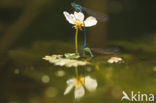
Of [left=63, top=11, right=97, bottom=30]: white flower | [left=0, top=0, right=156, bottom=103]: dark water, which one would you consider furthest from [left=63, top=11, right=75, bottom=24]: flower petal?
[left=0, top=0, right=156, bottom=103]: dark water

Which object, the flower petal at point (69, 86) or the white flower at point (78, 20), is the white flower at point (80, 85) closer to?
the flower petal at point (69, 86)

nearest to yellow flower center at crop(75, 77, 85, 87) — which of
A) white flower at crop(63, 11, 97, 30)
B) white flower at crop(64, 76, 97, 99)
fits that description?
white flower at crop(64, 76, 97, 99)

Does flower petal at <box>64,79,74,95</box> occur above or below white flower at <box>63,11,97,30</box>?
below

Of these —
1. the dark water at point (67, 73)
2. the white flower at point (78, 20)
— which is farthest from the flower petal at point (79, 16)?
the dark water at point (67, 73)

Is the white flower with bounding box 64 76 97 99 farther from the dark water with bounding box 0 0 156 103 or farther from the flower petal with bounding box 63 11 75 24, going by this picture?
the flower petal with bounding box 63 11 75 24

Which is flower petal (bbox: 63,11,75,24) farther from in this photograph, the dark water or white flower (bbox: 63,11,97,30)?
the dark water

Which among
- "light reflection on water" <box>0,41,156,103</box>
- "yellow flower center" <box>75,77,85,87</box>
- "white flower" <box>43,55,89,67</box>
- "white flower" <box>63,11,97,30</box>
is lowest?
"light reflection on water" <box>0,41,156,103</box>

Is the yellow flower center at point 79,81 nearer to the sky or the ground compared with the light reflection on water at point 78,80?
nearer to the sky

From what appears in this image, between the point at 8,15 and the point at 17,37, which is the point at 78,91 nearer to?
the point at 17,37
